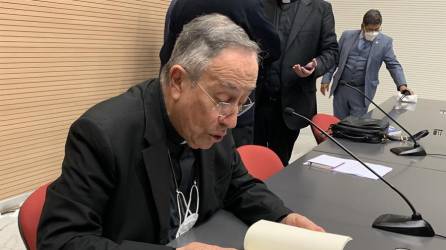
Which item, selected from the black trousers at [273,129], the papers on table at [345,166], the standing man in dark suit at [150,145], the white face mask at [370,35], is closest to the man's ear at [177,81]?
the standing man in dark suit at [150,145]

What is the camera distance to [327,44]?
300 cm

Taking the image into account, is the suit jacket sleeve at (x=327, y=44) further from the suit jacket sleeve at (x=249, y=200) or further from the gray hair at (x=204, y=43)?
the gray hair at (x=204, y=43)

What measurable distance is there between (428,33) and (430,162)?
12.9 ft

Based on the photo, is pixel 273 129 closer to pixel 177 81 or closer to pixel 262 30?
pixel 262 30

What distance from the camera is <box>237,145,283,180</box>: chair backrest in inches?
75.4

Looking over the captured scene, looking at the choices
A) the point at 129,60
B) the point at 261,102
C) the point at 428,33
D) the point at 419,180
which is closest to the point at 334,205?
the point at 419,180

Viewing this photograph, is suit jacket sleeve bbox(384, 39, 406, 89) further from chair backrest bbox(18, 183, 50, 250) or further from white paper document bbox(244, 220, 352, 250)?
chair backrest bbox(18, 183, 50, 250)

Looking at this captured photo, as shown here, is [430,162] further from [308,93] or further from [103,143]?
[103,143]

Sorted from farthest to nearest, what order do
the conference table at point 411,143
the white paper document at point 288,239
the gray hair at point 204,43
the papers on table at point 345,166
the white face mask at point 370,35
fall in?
the white face mask at point 370,35 < the conference table at point 411,143 < the papers on table at point 345,166 < the gray hair at point 204,43 < the white paper document at point 288,239

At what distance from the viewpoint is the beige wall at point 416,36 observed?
17.8ft

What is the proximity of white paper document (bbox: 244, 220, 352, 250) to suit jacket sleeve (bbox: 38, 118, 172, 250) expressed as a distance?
0.21 meters

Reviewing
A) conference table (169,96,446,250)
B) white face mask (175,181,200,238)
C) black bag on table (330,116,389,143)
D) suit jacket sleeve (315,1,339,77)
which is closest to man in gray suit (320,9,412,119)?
suit jacket sleeve (315,1,339,77)

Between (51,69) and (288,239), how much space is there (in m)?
2.49

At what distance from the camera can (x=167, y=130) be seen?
3.92 ft
